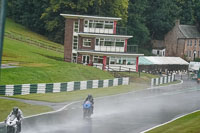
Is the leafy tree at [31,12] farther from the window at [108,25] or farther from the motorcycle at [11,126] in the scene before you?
the motorcycle at [11,126]

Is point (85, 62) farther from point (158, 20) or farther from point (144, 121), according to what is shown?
point (158, 20)

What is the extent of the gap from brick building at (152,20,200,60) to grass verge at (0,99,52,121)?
83151mm

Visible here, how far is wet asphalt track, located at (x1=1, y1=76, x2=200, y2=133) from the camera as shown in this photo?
21.5 metres

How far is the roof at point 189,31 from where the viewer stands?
109438 mm

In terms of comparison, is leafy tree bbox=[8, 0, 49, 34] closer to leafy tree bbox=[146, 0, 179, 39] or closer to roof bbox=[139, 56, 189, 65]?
roof bbox=[139, 56, 189, 65]

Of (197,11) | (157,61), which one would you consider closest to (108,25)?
(157,61)

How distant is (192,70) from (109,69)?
35150 mm

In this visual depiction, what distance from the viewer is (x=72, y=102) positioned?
34438 millimetres

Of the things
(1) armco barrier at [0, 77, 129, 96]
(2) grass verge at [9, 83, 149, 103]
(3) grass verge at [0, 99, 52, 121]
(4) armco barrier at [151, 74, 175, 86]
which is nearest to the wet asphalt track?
(3) grass verge at [0, 99, 52, 121]

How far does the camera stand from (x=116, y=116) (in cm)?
2744

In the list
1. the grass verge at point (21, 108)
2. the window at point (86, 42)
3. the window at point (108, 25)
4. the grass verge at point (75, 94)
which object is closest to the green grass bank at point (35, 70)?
the grass verge at point (75, 94)

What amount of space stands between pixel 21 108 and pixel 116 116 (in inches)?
252

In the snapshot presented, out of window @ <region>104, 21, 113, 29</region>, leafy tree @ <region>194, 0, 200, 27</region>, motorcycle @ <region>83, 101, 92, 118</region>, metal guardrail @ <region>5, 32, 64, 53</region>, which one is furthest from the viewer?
leafy tree @ <region>194, 0, 200, 27</region>

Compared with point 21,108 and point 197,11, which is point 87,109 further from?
point 197,11
